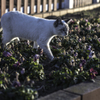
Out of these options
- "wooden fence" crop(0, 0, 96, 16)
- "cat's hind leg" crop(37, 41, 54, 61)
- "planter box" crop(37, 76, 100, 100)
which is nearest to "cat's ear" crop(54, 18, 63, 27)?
"cat's hind leg" crop(37, 41, 54, 61)

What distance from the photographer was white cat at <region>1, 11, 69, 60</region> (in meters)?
3.65

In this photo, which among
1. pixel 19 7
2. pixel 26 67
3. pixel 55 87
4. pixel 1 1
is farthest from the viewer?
pixel 19 7

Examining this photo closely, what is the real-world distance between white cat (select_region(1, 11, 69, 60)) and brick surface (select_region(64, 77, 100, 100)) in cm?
100

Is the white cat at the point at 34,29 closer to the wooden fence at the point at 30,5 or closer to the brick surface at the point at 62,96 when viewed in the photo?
the brick surface at the point at 62,96

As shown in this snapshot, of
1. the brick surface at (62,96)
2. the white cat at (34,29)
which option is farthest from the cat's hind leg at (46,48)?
the brick surface at (62,96)

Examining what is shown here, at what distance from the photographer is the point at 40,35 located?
3.83 metres

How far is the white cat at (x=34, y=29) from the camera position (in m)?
3.65

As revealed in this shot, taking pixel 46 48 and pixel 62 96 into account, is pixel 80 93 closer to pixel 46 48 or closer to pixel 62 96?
pixel 62 96

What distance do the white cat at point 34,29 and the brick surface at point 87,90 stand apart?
1.00 m

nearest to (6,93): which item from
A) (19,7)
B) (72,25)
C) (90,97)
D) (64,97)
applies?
(64,97)

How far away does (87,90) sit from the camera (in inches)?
106

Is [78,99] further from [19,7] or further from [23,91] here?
[19,7]

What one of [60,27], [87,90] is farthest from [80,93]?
[60,27]

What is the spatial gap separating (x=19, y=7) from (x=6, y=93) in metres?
4.86
